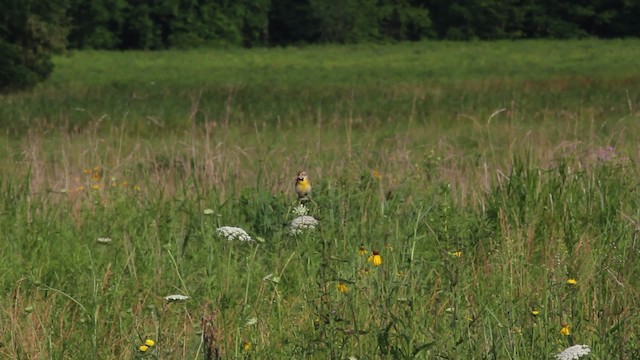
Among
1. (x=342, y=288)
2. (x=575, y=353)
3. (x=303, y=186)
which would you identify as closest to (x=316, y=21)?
(x=303, y=186)

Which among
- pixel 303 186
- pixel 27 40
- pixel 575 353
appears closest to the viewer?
pixel 575 353

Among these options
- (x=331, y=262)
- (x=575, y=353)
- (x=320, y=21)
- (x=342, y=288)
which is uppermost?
(x=575, y=353)

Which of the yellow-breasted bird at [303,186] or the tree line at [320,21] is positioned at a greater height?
the yellow-breasted bird at [303,186]

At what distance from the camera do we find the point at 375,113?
18.0m

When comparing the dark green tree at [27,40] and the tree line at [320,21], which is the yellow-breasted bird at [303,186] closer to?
the dark green tree at [27,40]

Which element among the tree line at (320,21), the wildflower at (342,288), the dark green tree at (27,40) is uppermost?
the wildflower at (342,288)

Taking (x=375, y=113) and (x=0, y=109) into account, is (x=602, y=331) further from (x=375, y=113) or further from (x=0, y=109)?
(x=0, y=109)

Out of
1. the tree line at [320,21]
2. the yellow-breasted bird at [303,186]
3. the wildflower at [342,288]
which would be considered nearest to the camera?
the wildflower at [342,288]

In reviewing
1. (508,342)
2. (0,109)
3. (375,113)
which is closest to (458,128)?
(375,113)

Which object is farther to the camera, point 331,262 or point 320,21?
point 320,21

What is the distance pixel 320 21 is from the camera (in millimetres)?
70250

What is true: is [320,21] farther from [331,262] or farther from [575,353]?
[575,353]

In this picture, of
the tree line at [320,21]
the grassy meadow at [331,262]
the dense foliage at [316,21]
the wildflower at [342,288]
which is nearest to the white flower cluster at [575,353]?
the grassy meadow at [331,262]

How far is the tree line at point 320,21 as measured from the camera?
222 feet
